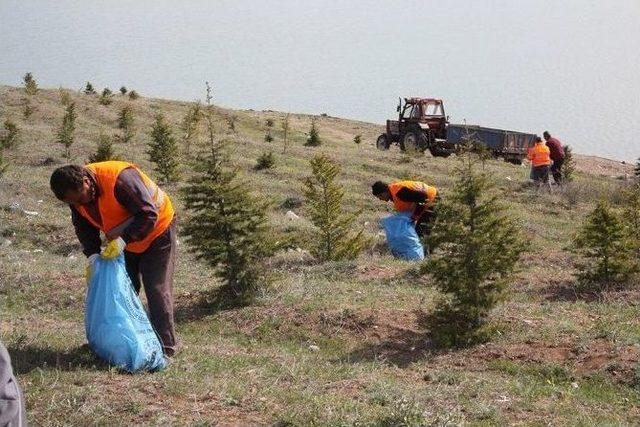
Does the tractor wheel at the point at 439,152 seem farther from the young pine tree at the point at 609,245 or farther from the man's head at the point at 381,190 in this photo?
the young pine tree at the point at 609,245

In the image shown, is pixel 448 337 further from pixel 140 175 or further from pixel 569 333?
pixel 140 175

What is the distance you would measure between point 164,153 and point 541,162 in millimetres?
10235

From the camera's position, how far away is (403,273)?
400 inches

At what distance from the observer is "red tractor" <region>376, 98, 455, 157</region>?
28.6m

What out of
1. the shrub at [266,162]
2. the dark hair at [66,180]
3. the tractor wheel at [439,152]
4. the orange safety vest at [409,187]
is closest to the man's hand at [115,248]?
the dark hair at [66,180]

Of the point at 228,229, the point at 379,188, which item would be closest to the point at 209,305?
the point at 228,229

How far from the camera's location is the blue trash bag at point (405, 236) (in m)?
11.9

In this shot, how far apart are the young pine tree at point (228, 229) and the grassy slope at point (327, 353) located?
36 centimetres

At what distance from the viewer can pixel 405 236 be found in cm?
1193

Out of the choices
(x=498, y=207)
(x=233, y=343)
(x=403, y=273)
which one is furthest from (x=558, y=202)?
(x=233, y=343)

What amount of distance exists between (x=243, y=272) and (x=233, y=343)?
4.45 ft

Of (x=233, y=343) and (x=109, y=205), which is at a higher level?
(x=109, y=205)

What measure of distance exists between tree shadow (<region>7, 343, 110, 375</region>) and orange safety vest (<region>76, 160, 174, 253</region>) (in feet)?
2.96

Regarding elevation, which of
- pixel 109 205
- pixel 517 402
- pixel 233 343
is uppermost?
pixel 109 205
